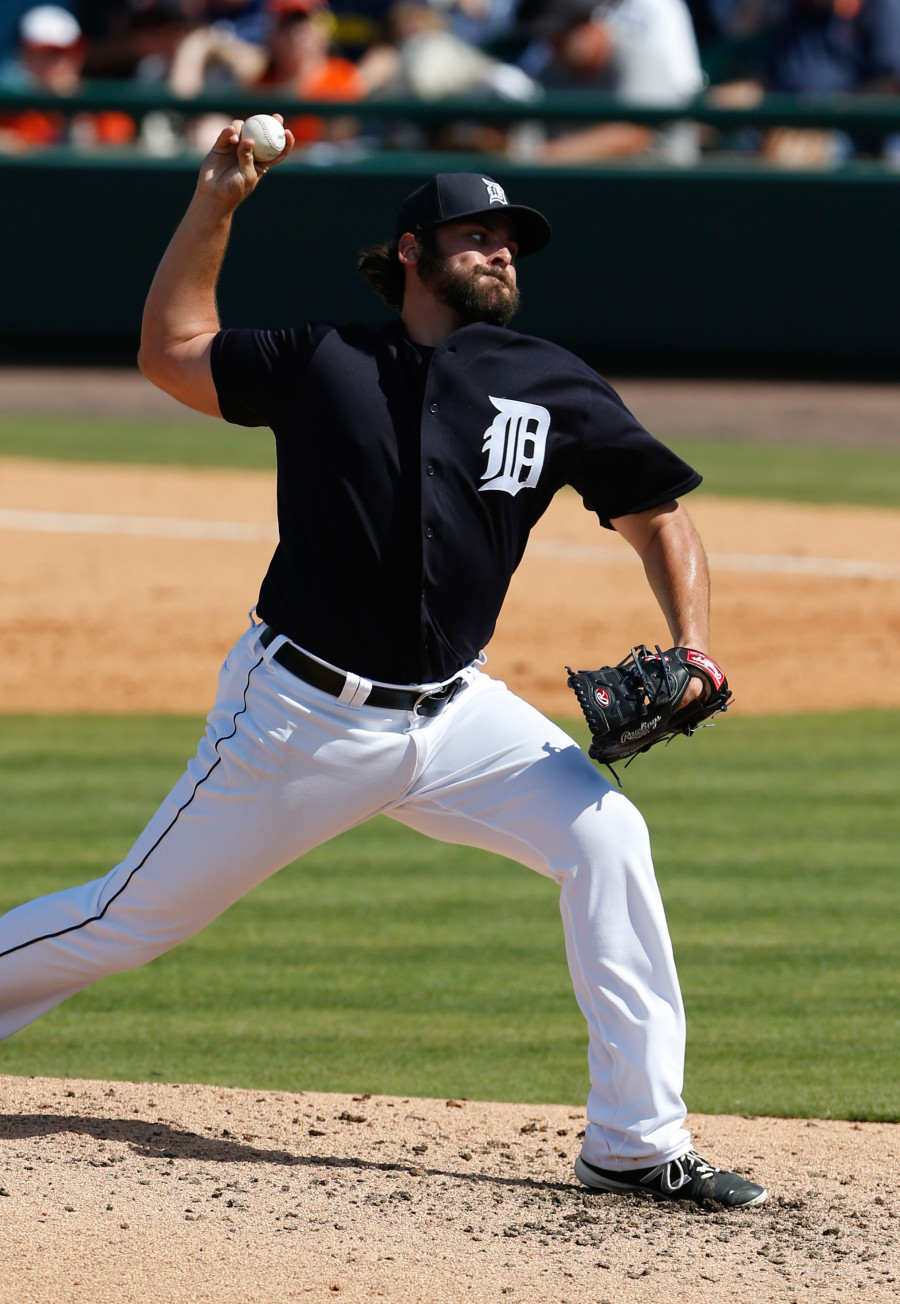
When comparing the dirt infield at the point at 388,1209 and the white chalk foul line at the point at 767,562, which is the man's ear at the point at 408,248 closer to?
the dirt infield at the point at 388,1209

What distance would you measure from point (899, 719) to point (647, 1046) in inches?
194

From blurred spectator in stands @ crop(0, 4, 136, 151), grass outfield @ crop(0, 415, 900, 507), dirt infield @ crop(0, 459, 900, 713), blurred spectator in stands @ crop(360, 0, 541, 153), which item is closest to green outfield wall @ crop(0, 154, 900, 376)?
blurred spectator in stands @ crop(360, 0, 541, 153)

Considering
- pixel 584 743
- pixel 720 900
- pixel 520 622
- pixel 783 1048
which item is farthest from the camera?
pixel 520 622

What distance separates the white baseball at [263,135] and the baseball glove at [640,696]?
3.78 feet

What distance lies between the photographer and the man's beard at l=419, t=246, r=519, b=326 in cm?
356

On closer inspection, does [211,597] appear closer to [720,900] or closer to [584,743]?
[584,743]

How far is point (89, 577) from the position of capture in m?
10.0

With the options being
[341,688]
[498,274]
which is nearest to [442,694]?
[341,688]

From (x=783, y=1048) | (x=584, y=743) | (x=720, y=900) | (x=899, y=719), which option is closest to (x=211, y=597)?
(x=584, y=743)

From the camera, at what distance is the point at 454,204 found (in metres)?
3.51

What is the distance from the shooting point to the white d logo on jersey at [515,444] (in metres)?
3.46

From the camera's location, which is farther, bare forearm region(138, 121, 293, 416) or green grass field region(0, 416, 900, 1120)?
green grass field region(0, 416, 900, 1120)

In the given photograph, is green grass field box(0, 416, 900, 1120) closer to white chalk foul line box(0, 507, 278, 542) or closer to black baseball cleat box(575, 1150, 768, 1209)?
black baseball cleat box(575, 1150, 768, 1209)

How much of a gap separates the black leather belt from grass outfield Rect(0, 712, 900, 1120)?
1.25 metres
